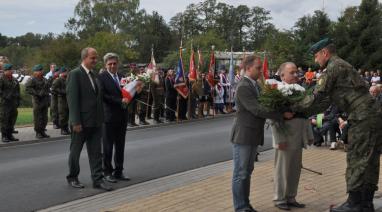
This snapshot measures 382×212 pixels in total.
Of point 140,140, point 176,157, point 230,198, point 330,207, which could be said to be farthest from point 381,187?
point 140,140

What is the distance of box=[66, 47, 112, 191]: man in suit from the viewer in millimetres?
8500

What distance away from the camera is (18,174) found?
10.4 m

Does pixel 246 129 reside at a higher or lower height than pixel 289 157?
higher

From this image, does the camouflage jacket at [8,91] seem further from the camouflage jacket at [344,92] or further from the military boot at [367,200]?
the military boot at [367,200]

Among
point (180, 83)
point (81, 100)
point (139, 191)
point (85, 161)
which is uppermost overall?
point (180, 83)

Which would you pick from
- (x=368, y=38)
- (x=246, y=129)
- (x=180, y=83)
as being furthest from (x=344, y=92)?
(x=368, y=38)

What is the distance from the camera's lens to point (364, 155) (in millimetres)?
6531

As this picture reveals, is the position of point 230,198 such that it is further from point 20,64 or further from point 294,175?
point 20,64

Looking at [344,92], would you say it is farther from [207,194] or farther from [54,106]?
[54,106]

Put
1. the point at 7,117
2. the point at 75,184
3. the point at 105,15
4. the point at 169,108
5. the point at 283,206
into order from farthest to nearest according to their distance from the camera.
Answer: the point at 105,15
the point at 169,108
the point at 7,117
the point at 75,184
the point at 283,206

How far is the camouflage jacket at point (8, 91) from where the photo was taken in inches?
615

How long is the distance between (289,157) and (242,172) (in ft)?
2.83

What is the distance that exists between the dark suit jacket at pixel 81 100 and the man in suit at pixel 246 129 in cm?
275

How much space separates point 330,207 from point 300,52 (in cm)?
5502
